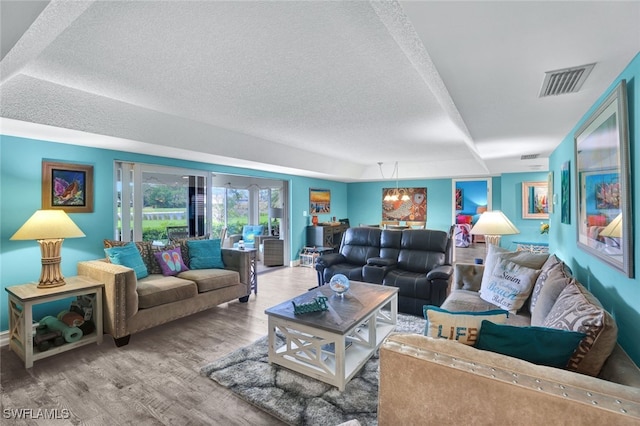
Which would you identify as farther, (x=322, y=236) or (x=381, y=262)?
(x=322, y=236)

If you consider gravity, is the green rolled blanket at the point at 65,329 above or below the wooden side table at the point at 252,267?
below

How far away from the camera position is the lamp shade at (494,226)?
3650mm

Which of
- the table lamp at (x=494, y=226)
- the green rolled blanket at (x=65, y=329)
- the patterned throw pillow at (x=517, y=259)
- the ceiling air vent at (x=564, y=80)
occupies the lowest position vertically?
the green rolled blanket at (x=65, y=329)

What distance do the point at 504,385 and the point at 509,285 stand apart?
6.31 feet

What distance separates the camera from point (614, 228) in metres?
1.64

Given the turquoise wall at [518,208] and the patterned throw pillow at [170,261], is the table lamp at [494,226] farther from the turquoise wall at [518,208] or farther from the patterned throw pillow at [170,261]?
the patterned throw pillow at [170,261]

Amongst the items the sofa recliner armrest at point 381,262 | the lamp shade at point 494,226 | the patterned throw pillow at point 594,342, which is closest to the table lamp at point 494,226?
the lamp shade at point 494,226

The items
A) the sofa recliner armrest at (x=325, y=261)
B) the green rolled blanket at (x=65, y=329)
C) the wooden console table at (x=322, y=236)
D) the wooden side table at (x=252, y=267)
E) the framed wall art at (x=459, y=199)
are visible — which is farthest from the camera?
the framed wall art at (x=459, y=199)

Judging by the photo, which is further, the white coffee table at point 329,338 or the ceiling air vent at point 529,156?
the ceiling air vent at point 529,156

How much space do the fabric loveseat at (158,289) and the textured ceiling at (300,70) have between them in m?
1.41

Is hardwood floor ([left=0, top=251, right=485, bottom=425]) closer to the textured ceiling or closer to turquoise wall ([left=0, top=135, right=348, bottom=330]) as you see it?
turquoise wall ([left=0, top=135, right=348, bottom=330])

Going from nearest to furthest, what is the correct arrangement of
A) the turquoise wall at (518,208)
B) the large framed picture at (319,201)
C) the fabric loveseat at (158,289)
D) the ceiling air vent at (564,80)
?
1. the ceiling air vent at (564,80)
2. the fabric loveseat at (158,289)
3. the turquoise wall at (518,208)
4. the large framed picture at (319,201)

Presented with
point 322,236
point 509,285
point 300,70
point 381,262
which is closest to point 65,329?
point 300,70

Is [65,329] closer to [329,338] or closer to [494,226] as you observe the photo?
[329,338]
